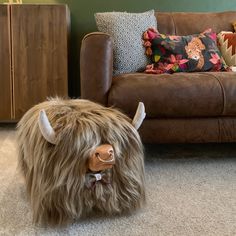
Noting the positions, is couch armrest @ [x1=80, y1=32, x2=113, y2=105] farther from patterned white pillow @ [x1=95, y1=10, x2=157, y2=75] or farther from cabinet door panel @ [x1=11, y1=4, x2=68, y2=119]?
cabinet door panel @ [x1=11, y1=4, x2=68, y2=119]

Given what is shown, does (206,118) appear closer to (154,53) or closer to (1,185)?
(154,53)

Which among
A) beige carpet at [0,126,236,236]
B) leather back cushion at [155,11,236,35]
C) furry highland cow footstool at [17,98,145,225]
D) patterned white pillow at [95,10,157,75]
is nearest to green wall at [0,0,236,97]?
leather back cushion at [155,11,236,35]

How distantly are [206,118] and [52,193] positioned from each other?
2.88 ft

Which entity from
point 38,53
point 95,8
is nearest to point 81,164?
point 38,53

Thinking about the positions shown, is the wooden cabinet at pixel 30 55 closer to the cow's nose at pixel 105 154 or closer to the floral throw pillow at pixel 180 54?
the floral throw pillow at pixel 180 54

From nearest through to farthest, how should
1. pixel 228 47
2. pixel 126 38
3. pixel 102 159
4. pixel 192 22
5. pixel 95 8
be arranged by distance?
pixel 102 159, pixel 126 38, pixel 228 47, pixel 192 22, pixel 95 8

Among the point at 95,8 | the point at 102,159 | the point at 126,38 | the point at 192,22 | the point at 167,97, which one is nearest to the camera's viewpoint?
the point at 102,159

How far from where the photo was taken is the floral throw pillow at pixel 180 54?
1.87m

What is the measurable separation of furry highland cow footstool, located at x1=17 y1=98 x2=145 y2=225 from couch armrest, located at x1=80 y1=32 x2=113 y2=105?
0.41 m

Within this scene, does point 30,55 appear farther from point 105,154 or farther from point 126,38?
point 105,154

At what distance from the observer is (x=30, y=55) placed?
7.04ft

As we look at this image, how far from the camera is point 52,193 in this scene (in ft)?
3.09

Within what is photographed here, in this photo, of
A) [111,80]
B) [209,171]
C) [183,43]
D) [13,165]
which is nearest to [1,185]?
[13,165]

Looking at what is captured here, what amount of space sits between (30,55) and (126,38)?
701 millimetres
